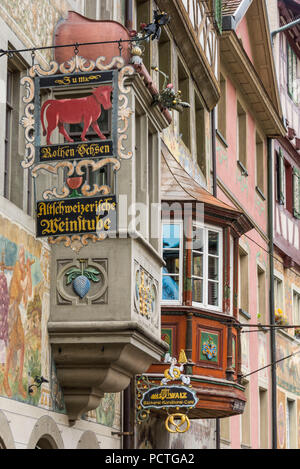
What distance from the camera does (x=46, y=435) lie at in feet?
44.0

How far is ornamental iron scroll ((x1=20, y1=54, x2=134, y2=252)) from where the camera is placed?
40.9 feet

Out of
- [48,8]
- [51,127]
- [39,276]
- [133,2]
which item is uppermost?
[133,2]

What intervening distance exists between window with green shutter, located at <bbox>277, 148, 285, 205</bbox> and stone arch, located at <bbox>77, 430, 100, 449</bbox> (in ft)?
52.2

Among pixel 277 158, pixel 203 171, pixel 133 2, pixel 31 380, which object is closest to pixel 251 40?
pixel 277 158

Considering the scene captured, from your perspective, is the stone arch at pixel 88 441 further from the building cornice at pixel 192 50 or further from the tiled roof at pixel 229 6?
the tiled roof at pixel 229 6

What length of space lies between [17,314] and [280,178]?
60.7 feet

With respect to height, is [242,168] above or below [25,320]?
above

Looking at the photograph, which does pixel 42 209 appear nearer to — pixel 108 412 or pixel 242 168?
pixel 108 412

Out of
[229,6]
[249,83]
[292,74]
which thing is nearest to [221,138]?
[249,83]

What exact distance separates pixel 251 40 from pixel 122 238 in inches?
654

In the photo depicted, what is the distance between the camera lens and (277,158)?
3081 cm

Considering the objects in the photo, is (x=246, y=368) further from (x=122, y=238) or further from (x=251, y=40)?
(x=122, y=238)

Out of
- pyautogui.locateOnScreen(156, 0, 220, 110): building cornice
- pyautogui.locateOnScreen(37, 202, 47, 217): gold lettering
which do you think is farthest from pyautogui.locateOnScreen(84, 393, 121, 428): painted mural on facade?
pyautogui.locateOnScreen(156, 0, 220, 110): building cornice

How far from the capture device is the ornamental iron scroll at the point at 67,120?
1245 centimetres
